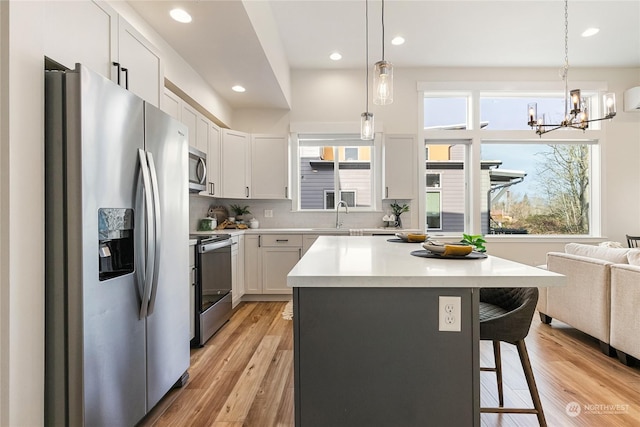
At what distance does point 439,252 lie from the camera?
152 centimetres

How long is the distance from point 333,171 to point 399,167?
99cm

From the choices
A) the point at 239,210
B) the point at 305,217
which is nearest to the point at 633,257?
the point at 305,217

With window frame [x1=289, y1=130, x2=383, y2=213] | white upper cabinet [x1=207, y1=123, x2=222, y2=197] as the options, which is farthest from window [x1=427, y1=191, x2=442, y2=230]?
white upper cabinet [x1=207, y1=123, x2=222, y2=197]

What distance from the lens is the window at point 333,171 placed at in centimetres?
490

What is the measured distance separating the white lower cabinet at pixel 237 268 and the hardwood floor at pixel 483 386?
2.36 feet

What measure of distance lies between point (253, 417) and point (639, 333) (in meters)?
2.57

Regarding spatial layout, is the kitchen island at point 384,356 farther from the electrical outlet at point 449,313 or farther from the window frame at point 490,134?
the window frame at point 490,134

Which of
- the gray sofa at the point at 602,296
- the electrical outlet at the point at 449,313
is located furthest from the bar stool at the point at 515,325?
the gray sofa at the point at 602,296

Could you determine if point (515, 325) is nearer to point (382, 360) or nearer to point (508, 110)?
point (382, 360)

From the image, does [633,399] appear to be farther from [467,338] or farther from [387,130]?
[387,130]

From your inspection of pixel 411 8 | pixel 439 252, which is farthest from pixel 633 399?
pixel 411 8

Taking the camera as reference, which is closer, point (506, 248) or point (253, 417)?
point (253, 417)

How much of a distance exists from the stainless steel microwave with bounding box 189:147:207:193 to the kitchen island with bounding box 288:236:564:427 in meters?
2.09

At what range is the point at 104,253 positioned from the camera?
4.59 feet
